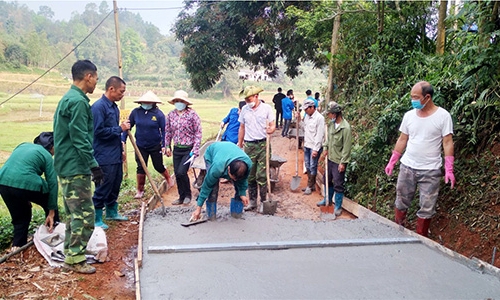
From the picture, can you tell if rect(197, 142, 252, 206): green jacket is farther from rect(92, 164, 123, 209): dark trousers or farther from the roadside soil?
rect(92, 164, 123, 209): dark trousers

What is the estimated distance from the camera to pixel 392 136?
5.86m

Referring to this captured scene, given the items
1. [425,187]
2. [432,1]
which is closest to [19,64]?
[432,1]

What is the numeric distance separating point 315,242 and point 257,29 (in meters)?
9.68

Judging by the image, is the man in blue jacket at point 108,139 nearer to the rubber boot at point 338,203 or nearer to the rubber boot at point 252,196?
the rubber boot at point 252,196

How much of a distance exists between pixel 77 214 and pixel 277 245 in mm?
1715

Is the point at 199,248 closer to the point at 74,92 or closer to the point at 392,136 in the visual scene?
the point at 74,92

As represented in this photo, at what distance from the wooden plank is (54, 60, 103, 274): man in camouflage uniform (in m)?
0.59

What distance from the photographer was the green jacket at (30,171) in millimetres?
3395

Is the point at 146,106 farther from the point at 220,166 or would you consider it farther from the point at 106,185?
the point at 220,166

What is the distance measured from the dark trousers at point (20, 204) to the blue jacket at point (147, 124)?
6.10 ft

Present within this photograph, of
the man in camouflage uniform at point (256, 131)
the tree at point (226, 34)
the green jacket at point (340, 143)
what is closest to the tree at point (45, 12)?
the tree at point (226, 34)

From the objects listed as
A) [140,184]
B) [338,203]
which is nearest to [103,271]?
[140,184]

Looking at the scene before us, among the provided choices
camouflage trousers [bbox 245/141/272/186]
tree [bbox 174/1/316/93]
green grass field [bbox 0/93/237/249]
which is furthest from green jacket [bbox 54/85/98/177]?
tree [bbox 174/1/316/93]

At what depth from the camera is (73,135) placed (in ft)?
9.96
